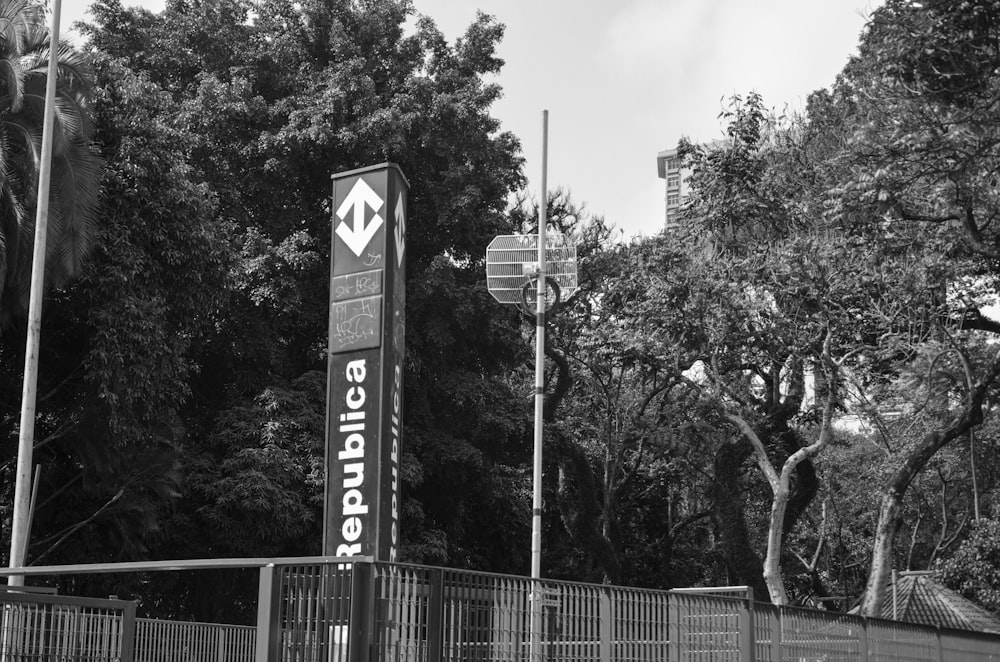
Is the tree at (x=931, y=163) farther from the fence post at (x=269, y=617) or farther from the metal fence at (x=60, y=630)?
the metal fence at (x=60, y=630)

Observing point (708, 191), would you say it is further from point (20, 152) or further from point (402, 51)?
point (20, 152)

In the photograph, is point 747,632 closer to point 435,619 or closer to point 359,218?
point 435,619

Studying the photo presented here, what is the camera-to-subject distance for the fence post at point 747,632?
9930mm

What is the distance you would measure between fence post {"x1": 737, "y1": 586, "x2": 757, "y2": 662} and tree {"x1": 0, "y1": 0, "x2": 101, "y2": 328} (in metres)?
14.7

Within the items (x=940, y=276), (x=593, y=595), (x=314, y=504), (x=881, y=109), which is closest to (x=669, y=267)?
(x=940, y=276)

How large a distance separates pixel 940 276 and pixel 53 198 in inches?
642

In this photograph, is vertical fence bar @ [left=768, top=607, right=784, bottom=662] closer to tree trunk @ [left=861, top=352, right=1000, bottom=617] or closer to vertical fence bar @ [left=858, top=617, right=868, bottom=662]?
vertical fence bar @ [left=858, top=617, right=868, bottom=662]

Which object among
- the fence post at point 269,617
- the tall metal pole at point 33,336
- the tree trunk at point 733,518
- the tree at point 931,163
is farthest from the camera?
the tree trunk at point 733,518

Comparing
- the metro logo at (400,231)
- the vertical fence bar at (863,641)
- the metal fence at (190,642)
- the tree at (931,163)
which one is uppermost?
the tree at (931,163)

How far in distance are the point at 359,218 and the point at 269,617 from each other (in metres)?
5.39

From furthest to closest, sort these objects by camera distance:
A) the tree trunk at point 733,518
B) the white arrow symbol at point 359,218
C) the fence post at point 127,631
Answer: the tree trunk at point 733,518 < the white arrow symbol at point 359,218 < the fence post at point 127,631

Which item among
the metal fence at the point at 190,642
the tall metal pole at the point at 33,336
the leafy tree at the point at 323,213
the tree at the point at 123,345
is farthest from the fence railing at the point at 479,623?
the leafy tree at the point at 323,213

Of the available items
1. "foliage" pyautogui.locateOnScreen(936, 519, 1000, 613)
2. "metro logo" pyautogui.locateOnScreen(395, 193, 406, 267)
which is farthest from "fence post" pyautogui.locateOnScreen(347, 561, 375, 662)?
"foliage" pyautogui.locateOnScreen(936, 519, 1000, 613)

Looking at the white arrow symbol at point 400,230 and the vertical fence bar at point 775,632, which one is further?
the white arrow symbol at point 400,230
